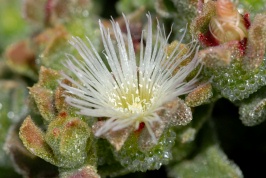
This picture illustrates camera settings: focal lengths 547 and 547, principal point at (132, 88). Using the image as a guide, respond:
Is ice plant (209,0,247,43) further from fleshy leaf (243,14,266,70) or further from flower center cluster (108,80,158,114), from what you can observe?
flower center cluster (108,80,158,114)

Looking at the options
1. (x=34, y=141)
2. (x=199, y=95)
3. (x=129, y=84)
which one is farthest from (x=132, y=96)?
(x=34, y=141)

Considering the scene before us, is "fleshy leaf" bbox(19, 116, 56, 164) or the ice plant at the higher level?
the ice plant

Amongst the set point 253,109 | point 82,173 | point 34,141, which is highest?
point 34,141

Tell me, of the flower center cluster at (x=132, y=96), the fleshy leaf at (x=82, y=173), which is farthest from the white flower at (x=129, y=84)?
the fleshy leaf at (x=82, y=173)

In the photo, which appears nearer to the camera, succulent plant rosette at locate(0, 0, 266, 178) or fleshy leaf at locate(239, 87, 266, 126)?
succulent plant rosette at locate(0, 0, 266, 178)

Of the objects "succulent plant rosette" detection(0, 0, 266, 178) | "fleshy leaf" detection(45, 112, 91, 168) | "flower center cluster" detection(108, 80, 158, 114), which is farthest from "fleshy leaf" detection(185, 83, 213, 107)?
"fleshy leaf" detection(45, 112, 91, 168)

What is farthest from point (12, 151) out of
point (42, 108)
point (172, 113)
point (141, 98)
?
point (172, 113)

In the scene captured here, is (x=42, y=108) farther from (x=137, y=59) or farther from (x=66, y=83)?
(x=137, y=59)

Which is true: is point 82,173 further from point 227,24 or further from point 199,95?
point 227,24
